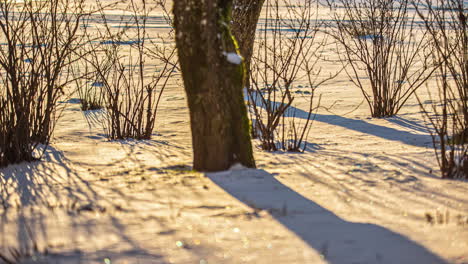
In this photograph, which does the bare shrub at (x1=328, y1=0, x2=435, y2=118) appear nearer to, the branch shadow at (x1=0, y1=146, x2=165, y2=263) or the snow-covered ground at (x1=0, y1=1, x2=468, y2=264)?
the snow-covered ground at (x1=0, y1=1, x2=468, y2=264)

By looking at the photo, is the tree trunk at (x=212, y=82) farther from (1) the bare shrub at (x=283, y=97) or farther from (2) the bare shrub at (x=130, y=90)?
(2) the bare shrub at (x=130, y=90)

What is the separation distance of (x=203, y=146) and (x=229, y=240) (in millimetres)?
1154

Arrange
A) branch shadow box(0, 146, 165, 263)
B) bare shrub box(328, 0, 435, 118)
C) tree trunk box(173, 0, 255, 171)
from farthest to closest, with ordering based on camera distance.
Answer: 1. bare shrub box(328, 0, 435, 118)
2. tree trunk box(173, 0, 255, 171)
3. branch shadow box(0, 146, 165, 263)

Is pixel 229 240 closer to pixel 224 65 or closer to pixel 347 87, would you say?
pixel 224 65

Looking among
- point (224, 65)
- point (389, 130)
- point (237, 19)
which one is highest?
point (237, 19)

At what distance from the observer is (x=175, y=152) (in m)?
4.34

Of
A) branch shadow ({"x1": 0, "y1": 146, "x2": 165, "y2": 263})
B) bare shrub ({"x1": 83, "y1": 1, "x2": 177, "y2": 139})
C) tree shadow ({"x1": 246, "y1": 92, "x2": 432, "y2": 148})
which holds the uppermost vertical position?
bare shrub ({"x1": 83, "y1": 1, "x2": 177, "y2": 139})

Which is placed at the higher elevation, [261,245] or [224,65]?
[224,65]

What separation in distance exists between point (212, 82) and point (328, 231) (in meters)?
1.20

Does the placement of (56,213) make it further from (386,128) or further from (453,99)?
(386,128)

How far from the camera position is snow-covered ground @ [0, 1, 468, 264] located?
215 cm

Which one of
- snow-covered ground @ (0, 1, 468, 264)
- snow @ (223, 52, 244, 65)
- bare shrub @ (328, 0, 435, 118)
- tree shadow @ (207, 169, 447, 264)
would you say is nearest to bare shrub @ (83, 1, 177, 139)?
snow-covered ground @ (0, 1, 468, 264)

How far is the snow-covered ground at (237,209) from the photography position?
215 cm

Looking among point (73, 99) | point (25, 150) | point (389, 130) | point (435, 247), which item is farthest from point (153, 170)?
point (73, 99)
